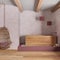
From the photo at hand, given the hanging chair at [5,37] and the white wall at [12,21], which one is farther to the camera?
the white wall at [12,21]

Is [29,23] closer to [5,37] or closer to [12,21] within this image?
[12,21]

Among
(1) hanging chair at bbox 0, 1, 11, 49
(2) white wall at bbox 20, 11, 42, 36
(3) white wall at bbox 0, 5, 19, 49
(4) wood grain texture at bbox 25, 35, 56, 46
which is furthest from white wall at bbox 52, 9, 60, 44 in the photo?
(1) hanging chair at bbox 0, 1, 11, 49

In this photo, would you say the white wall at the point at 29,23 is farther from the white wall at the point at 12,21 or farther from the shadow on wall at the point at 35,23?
the white wall at the point at 12,21

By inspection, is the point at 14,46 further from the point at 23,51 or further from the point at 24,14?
the point at 24,14

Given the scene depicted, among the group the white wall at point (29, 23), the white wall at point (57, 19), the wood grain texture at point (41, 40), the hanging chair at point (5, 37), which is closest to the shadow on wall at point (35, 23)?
the white wall at point (29, 23)

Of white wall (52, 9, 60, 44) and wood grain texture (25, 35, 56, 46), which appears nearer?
wood grain texture (25, 35, 56, 46)

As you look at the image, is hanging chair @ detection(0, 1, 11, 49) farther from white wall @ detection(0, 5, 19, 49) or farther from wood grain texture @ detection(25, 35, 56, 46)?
wood grain texture @ detection(25, 35, 56, 46)

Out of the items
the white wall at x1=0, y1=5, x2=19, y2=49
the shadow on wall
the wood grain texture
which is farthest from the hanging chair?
the shadow on wall

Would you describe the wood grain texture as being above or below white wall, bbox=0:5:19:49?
below

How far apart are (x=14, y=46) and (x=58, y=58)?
2174 mm

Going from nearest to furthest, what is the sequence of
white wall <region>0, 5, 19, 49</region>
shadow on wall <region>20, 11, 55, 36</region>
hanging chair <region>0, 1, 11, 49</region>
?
1. hanging chair <region>0, 1, 11, 49</region>
2. white wall <region>0, 5, 19, 49</region>
3. shadow on wall <region>20, 11, 55, 36</region>

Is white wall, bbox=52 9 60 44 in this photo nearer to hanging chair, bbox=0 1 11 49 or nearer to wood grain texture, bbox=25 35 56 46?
wood grain texture, bbox=25 35 56 46

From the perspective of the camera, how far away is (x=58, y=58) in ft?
16.7

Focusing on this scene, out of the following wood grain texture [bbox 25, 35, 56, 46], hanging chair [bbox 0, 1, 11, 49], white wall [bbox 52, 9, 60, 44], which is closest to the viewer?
hanging chair [bbox 0, 1, 11, 49]
